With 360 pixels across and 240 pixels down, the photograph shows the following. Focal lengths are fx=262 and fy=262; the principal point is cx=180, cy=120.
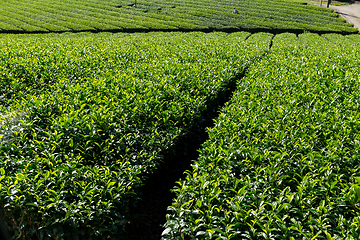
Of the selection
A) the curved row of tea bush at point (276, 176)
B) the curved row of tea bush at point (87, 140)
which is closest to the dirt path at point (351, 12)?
the curved row of tea bush at point (276, 176)

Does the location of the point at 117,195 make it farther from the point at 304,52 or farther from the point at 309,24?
the point at 309,24

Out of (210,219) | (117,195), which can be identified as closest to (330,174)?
(210,219)

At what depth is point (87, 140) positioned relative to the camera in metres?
4.79

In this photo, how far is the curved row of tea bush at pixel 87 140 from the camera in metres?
3.25

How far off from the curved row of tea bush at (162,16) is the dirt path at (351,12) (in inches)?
85.1

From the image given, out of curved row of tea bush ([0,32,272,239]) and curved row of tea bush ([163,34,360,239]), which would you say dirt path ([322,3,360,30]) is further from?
curved row of tea bush ([0,32,272,239])

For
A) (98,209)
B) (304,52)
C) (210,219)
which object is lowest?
(98,209)

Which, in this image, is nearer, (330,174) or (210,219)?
(210,219)

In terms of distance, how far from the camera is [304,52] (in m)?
12.7

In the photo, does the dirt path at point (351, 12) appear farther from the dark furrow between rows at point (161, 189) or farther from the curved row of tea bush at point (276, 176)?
the dark furrow between rows at point (161, 189)

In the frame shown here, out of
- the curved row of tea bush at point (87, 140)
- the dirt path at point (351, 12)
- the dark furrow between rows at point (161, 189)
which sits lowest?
the dark furrow between rows at point (161, 189)

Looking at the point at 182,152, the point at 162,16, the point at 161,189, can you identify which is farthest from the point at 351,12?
the point at 161,189

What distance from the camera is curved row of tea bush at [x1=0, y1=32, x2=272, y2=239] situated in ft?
10.7

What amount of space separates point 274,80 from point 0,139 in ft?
22.7
